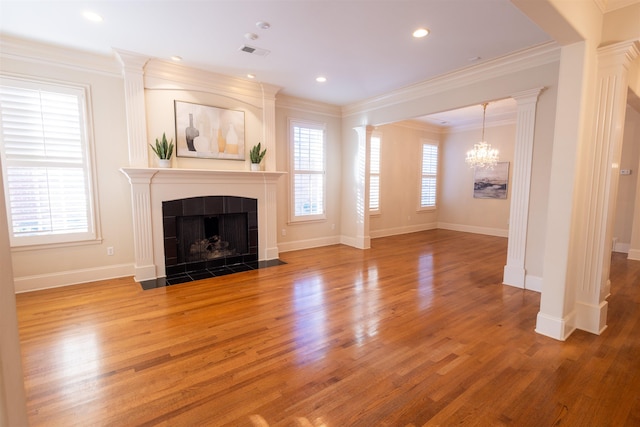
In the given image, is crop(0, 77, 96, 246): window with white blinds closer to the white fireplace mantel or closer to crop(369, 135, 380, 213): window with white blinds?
the white fireplace mantel

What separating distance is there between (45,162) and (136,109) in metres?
1.24

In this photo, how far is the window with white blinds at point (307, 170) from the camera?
6.00 metres

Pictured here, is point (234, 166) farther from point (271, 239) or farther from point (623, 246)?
point (623, 246)

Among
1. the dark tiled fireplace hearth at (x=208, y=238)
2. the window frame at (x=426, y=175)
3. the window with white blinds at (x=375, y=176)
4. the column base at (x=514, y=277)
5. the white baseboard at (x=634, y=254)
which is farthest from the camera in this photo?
the window frame at (x=426, y=175)

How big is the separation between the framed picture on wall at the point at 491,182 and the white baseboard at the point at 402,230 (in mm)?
1439

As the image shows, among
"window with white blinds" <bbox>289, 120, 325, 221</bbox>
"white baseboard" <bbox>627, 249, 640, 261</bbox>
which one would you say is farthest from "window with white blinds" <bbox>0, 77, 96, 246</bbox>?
"white baseboard" <bbox>627, 249, 640, 261</bbox>

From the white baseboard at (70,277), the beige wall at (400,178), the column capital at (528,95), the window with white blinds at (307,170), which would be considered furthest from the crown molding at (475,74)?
the white baseboard at (70,277)

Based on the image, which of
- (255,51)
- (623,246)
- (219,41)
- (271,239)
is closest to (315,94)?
(255,51)

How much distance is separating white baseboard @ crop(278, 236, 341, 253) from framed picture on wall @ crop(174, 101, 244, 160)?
1899mm

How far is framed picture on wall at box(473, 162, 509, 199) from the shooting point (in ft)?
24.9

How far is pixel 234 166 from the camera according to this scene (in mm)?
5078

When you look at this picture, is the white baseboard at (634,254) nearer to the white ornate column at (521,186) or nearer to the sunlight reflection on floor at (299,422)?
the white ornate column at (521,186)

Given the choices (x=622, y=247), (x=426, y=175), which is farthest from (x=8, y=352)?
(x=426, y=175)

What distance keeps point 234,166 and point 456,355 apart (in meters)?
4.08
